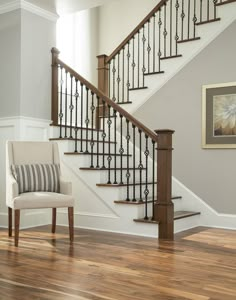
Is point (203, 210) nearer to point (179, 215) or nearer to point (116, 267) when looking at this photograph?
point (179, 215)

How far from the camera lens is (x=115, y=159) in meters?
5.07

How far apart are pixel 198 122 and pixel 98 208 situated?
1732 millimetres

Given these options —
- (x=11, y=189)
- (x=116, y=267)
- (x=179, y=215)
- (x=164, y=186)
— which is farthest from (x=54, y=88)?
(x=116, y=267)

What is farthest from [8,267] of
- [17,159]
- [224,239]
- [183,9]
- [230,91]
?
[183,9]

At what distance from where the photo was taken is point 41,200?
153 inches

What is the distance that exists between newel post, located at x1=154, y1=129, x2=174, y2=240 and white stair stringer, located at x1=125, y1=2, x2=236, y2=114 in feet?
5.09

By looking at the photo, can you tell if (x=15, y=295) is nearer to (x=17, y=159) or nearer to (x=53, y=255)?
(x=53, y=255)

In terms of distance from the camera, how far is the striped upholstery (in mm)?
→ 4141

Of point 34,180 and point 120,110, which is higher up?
point 120,110

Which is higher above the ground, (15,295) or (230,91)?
(230,91)

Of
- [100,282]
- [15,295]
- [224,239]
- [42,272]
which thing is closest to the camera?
[15,295]

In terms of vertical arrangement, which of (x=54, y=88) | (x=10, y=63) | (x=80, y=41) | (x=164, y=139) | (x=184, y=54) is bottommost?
(x=164, y=139)

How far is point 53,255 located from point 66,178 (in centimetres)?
165

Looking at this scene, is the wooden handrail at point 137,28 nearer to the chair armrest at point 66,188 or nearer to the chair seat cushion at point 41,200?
the chair armrest at point 66,188
